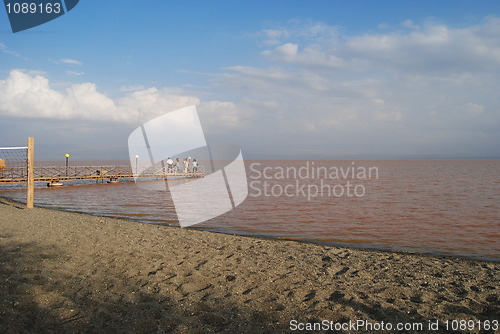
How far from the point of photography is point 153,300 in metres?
4.97

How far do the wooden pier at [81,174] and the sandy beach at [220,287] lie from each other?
70.1ft

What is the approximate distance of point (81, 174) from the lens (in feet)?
131

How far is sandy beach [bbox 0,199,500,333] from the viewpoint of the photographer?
436 centimetres

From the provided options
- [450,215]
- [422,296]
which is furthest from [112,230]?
[450,215]

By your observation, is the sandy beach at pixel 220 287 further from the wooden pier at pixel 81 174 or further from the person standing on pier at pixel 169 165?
the person standing on pier at pixel 169 165

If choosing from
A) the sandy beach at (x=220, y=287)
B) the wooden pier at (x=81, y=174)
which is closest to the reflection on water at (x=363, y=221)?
the sandy beach at (x=220, y=287)

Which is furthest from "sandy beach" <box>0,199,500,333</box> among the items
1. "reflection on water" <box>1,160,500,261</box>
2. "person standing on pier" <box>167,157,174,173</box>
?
"person standing on pier" <box>167,157,174,173</box>

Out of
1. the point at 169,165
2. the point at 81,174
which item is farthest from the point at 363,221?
the point at 81,174

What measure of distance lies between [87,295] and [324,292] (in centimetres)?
357

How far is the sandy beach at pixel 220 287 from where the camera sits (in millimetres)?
4359

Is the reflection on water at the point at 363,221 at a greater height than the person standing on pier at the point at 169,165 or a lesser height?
lesser

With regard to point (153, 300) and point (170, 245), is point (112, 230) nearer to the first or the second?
point (170, 245)

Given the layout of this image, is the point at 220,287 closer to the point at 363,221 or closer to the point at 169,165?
the point at 363,221

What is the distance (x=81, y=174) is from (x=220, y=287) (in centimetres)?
3919
